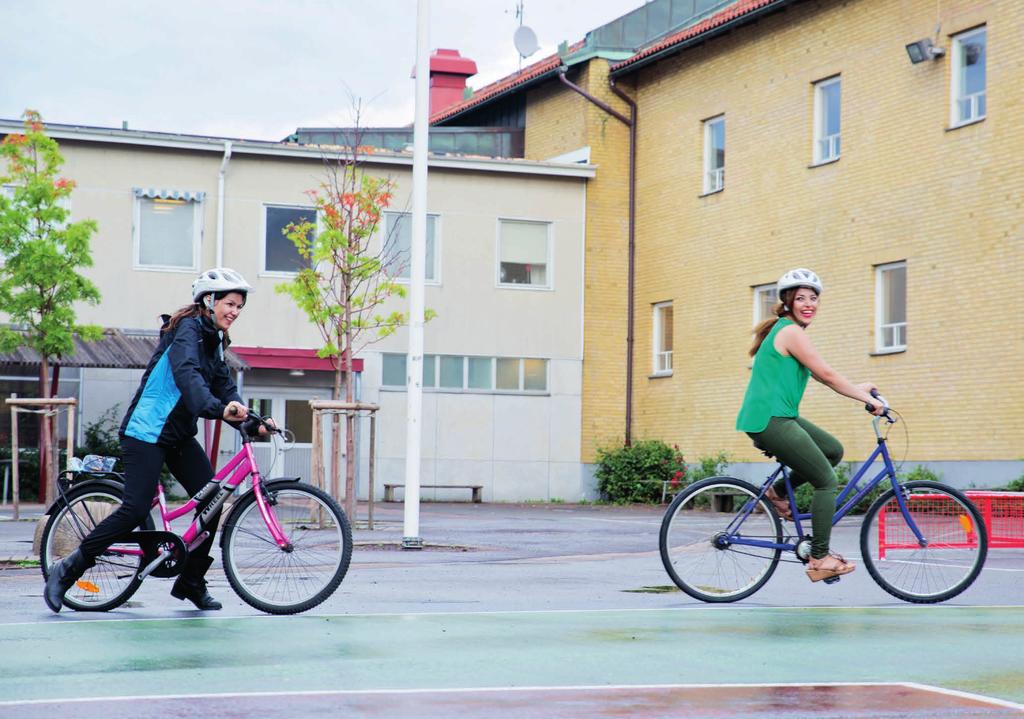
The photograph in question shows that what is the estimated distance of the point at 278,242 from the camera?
31672mm

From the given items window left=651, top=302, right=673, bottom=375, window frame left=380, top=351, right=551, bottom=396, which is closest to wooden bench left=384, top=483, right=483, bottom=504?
window frame left=380, top=351, right=551, bottom=396

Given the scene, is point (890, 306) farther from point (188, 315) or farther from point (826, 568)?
point (188, 315)

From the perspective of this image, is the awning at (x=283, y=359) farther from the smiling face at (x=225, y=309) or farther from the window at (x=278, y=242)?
the smiling face at (x=225, y=309)

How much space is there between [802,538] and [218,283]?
367 centimetres

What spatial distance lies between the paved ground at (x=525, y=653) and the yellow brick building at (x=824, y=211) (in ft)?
43.7

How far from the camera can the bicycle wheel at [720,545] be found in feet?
30.8

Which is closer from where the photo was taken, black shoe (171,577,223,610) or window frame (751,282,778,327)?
black shoe (171,577,223,610)

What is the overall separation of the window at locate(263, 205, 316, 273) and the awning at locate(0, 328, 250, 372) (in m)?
2.39

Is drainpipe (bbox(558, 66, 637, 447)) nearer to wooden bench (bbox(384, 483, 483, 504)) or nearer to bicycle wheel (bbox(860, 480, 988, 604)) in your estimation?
wooden bench (bbox(384, 483, 483, 504))

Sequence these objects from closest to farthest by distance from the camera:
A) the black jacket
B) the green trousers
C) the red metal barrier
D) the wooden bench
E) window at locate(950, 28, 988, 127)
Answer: the black jacket
the green trousers
the red metal barrier
window at locate(950, 28, 988, 127)
the wooden bench

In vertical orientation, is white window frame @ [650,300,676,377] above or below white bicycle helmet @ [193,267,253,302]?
above

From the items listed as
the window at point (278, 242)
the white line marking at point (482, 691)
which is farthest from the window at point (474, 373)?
the white line marking at point (482, 691)

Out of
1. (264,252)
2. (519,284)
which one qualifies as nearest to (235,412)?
(264,252)

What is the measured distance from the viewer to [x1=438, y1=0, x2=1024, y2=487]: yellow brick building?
23.9 m
